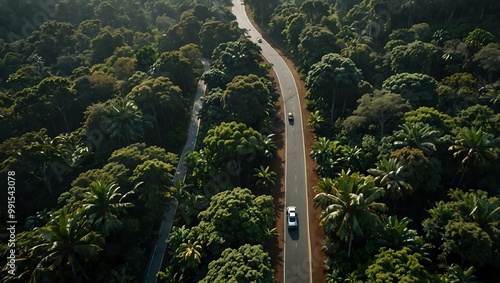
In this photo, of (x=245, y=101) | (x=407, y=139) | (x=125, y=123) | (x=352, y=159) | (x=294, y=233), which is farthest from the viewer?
(x=245, y=101)

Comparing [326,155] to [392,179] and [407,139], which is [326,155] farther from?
[392,179]

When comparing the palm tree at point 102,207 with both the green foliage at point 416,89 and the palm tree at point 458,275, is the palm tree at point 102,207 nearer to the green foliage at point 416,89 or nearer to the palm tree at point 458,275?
the palm tree at point 458,275

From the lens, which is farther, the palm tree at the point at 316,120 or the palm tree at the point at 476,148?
the palm tree at the point at 316,120

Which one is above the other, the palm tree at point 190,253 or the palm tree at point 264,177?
the palm tree at point 264,177

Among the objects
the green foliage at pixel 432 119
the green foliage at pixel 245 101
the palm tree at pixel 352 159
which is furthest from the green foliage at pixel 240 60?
the green foliage at pixel 432 119

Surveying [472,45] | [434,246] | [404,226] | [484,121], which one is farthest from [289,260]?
[472,45]

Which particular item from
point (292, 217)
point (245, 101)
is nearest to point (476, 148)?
point (292, 217)

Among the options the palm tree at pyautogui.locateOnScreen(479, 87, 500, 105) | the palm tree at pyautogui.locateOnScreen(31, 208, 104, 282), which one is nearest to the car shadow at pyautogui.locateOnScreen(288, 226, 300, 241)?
the palm tree at pyautogui.locateOnScreen(31, 208, 104, 282)
